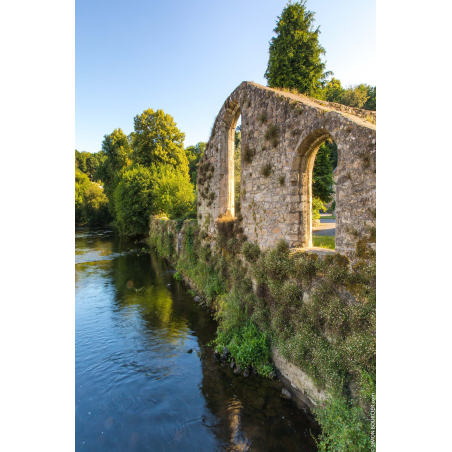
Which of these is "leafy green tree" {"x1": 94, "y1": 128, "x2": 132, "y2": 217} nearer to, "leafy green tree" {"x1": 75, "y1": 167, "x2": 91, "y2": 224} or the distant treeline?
the distant treeline

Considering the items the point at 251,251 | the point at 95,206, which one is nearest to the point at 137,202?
the point at 95,206

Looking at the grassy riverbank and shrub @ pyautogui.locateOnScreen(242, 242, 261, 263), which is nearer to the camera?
the grassy riverbank

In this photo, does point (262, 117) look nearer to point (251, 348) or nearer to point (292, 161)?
point (292, 161)

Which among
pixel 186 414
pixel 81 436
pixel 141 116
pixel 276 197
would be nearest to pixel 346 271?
pixel 276 197

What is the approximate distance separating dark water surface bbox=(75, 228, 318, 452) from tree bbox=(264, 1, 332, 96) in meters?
12.1

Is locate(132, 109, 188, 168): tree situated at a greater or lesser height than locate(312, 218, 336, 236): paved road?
greater

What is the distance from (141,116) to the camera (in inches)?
1175

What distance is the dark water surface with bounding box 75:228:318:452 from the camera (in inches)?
189

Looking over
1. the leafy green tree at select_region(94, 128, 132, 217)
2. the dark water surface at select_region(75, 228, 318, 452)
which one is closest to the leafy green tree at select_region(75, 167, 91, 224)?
the leafy green tree at select_region(94, 128, 132, 217)

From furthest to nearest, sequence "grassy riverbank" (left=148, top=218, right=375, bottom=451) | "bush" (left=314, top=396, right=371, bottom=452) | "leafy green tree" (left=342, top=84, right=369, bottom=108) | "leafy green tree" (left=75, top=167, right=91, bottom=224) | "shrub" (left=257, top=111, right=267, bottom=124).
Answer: "leafy green tree" (left=75, top=167, right=91, bottom=224), "leafy green tree" (left=342, top=84, right=369, bottom=108), "shrub" (left=257, top=111, right=267, bottom=124), "grassy riverbank" (left=148, top=218, right=375, bottom=451), "bush" (left=314, top=396, right=371, bottom=452)

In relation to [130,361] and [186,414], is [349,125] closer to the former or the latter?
[186,414]

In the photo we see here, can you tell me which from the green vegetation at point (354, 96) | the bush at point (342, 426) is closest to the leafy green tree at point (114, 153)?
the green vegetation at point (354, 96)

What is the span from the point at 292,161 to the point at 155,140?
2737cm
